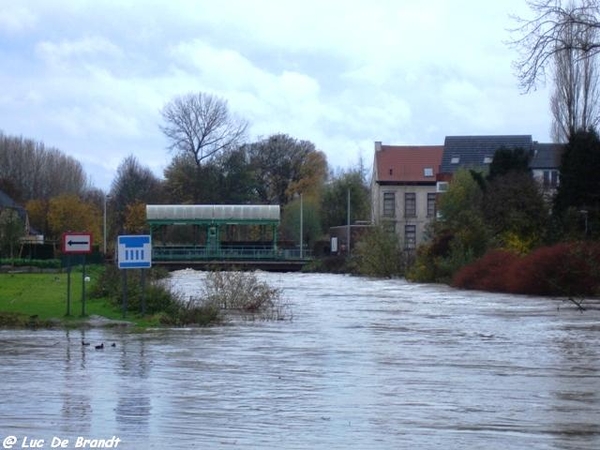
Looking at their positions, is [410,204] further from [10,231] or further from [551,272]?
[551,272]

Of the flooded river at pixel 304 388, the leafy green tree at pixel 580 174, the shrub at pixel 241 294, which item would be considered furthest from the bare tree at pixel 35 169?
the flooded river at pixel 304 388

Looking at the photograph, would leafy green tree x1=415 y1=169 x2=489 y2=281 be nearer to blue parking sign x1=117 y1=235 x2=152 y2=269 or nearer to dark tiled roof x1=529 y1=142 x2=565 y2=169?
dark tiled roof x1=529 y1=142 x2=565 y2=169

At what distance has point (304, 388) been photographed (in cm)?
1523

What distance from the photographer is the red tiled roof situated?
116 m

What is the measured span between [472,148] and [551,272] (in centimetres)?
6415

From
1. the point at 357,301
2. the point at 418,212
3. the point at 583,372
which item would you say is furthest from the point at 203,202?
the point at 583,372

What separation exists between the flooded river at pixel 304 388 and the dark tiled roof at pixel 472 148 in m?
82.9

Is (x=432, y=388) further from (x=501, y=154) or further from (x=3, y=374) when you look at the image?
(x=501, y=154)

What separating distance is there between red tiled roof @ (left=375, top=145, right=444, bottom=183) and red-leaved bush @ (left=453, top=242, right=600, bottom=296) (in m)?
59.8

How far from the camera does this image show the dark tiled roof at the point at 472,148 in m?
110

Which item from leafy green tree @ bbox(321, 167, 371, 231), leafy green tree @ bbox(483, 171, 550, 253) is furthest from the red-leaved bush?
leafy green tree @ bbox(321, 167, 371, 231)

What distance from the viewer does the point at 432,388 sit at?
15.5 m

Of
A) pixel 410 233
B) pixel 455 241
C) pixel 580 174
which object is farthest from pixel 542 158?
pixel 455 241

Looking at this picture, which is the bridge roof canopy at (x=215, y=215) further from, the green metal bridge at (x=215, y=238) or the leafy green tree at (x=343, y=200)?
the leafy green tree at (x=343, y=200)
